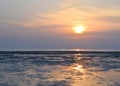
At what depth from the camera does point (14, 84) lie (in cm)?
1978

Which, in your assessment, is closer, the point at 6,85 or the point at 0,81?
the point at 6,85

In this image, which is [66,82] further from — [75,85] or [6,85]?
[6,85]

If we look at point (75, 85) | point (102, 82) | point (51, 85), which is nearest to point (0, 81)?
point (51, 85)

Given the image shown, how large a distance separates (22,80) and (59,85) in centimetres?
341

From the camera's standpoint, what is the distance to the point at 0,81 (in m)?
21.0

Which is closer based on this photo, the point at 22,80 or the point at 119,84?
the point at 119,84

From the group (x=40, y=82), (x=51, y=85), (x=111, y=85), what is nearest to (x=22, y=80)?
(x=40, y=82)

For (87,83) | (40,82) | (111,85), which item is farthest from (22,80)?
(111,85)

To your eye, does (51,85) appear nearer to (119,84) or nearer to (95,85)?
(95,85)

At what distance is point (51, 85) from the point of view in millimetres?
19609

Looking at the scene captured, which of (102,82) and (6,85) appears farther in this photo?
(102,82)

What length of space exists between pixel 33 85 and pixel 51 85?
1158mm

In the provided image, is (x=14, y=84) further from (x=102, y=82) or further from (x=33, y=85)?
(x=102, y=82)

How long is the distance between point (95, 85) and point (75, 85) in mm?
1294
